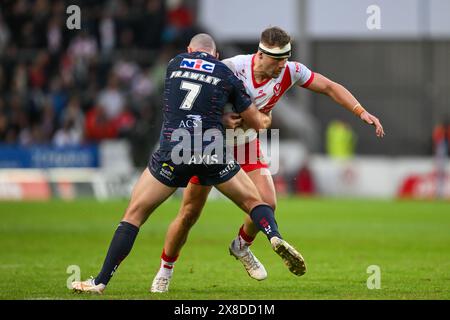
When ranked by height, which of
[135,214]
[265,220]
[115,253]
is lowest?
[115,253]

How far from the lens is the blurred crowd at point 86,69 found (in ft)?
94.7

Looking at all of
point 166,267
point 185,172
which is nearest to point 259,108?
point 185,172

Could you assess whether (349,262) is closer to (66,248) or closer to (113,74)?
(66,248)

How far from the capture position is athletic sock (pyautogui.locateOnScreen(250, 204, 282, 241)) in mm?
9758

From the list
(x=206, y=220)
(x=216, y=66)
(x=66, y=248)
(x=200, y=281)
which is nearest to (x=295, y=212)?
(x=206, y=220)

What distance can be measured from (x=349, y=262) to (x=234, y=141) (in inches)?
126

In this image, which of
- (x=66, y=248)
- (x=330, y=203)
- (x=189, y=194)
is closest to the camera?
(x=189, y=194)

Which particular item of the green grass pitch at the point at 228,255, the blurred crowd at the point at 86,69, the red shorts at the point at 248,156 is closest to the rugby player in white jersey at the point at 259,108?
the red shorts at the point at 248,156

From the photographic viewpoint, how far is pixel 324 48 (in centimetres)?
3669

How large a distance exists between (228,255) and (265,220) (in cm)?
469

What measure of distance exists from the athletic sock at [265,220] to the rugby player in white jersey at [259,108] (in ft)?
2.15

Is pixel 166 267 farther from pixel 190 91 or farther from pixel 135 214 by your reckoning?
pixel 190 91

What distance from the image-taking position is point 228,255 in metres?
14.4

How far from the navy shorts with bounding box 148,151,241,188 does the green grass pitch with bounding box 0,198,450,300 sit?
109 cm
